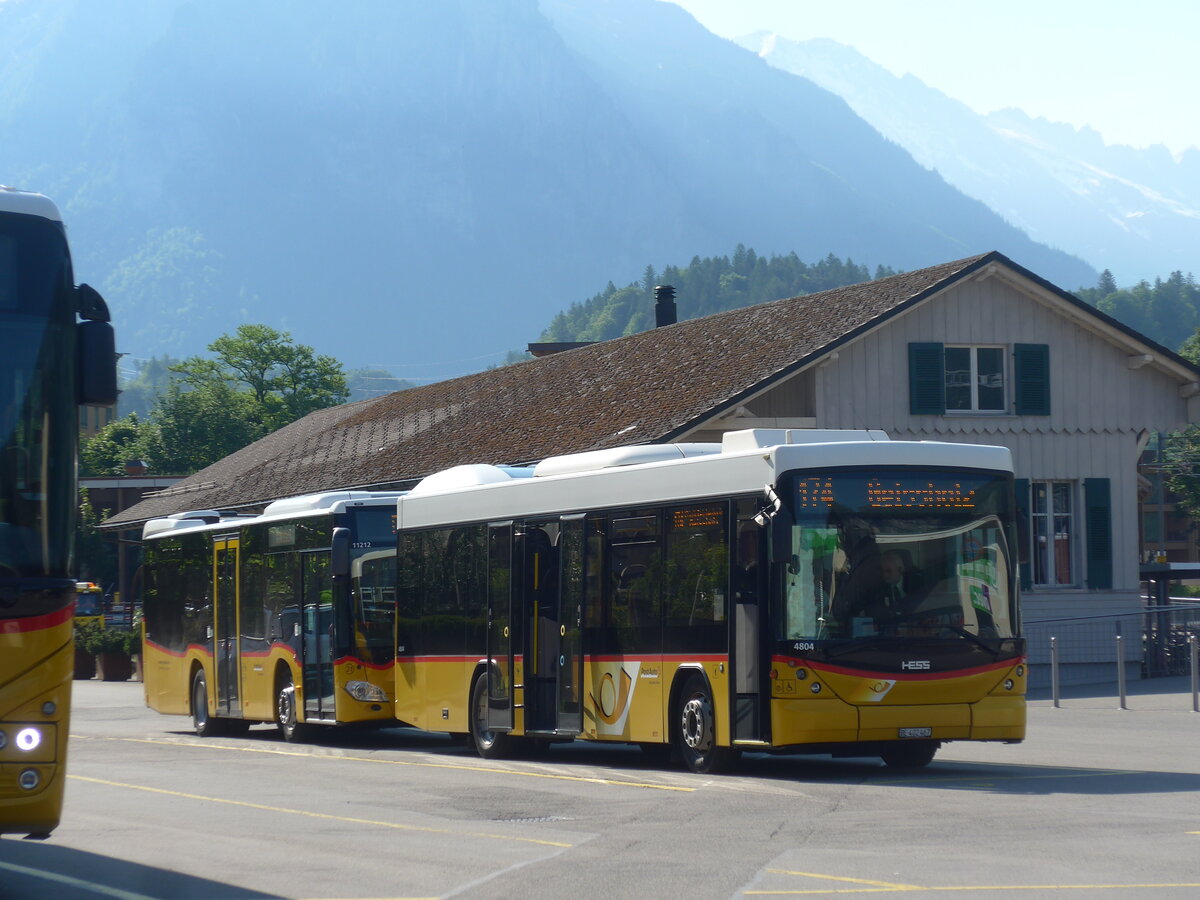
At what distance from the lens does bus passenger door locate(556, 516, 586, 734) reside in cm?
1750

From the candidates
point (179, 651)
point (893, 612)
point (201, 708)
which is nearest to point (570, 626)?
point (893, 612)

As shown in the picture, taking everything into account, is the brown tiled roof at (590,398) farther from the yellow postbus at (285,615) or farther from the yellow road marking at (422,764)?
the yellow road marking at (422,764)

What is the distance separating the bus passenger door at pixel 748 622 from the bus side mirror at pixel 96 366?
22.8ft

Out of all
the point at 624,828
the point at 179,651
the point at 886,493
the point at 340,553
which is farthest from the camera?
the point at 179,651

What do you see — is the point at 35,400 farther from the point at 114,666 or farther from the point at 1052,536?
the point at 114,666

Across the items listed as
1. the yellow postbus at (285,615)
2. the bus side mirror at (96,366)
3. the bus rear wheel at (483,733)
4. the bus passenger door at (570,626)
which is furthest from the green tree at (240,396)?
the bus side mirror at (96,366)

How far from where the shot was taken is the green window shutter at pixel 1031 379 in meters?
32.5

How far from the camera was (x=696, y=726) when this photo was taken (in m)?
15.8

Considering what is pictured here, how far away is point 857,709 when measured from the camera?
1468 centimetres

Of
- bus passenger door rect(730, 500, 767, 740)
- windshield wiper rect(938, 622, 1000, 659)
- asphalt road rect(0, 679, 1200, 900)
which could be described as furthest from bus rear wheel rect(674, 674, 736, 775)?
→ windshield wiper rect(938, 622, 1000, 659)

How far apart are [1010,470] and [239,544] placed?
40.6ft

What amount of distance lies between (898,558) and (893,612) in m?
0.45

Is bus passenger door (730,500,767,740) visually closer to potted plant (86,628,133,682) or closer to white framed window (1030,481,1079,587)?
white framed window (1030,481,1079,587)

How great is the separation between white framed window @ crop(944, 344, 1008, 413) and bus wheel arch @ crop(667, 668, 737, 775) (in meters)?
17.4
